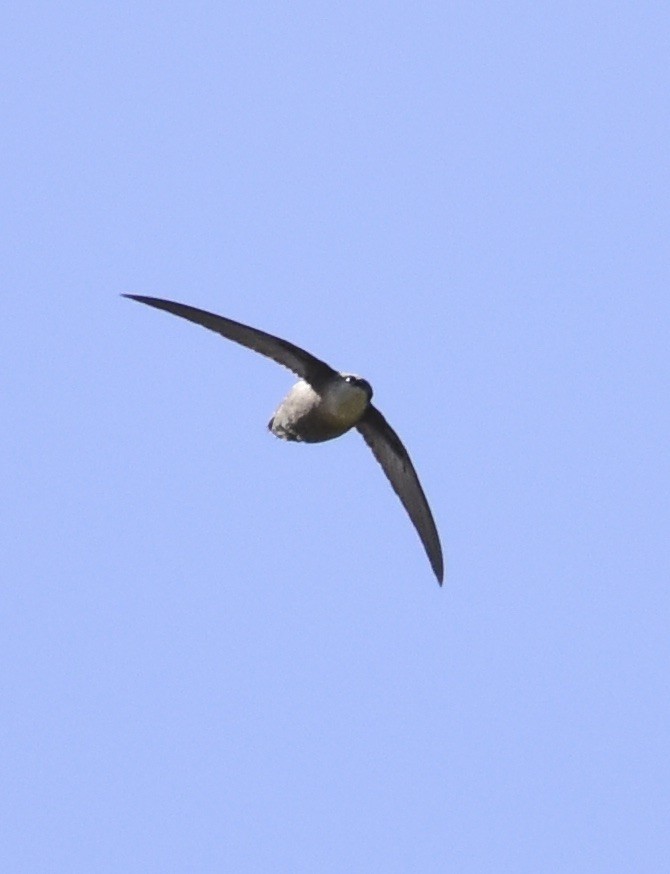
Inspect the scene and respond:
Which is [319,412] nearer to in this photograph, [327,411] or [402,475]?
[327,411]

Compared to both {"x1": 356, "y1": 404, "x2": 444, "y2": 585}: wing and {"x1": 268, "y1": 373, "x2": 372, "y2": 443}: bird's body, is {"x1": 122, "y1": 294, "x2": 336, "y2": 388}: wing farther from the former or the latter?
{"x1": 356, "y1": 404, "x2": 444, "y2": 585}: wing

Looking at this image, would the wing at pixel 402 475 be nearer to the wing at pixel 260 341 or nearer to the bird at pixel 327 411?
the bird at pixel 327 411

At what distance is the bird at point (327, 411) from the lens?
16.9 meters

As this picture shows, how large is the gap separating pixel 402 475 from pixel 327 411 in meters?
1.46

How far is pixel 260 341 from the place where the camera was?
55.8ft

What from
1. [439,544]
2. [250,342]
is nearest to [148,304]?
[250,342]

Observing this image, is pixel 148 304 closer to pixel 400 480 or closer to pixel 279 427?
pixel 279 427

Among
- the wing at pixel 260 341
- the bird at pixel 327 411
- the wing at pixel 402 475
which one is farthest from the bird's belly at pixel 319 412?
the wing at pixel 402 475

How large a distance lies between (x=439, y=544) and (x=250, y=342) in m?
2.98

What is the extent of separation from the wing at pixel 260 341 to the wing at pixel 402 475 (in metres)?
0.79

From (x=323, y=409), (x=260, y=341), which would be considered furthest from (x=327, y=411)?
(x=260, y=341)

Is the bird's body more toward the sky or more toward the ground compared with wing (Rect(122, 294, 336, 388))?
more toward the ground

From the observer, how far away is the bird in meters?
16.9

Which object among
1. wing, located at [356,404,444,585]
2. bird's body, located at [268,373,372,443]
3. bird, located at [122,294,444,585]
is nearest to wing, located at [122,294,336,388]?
bird, located at [122,294,444,585]
